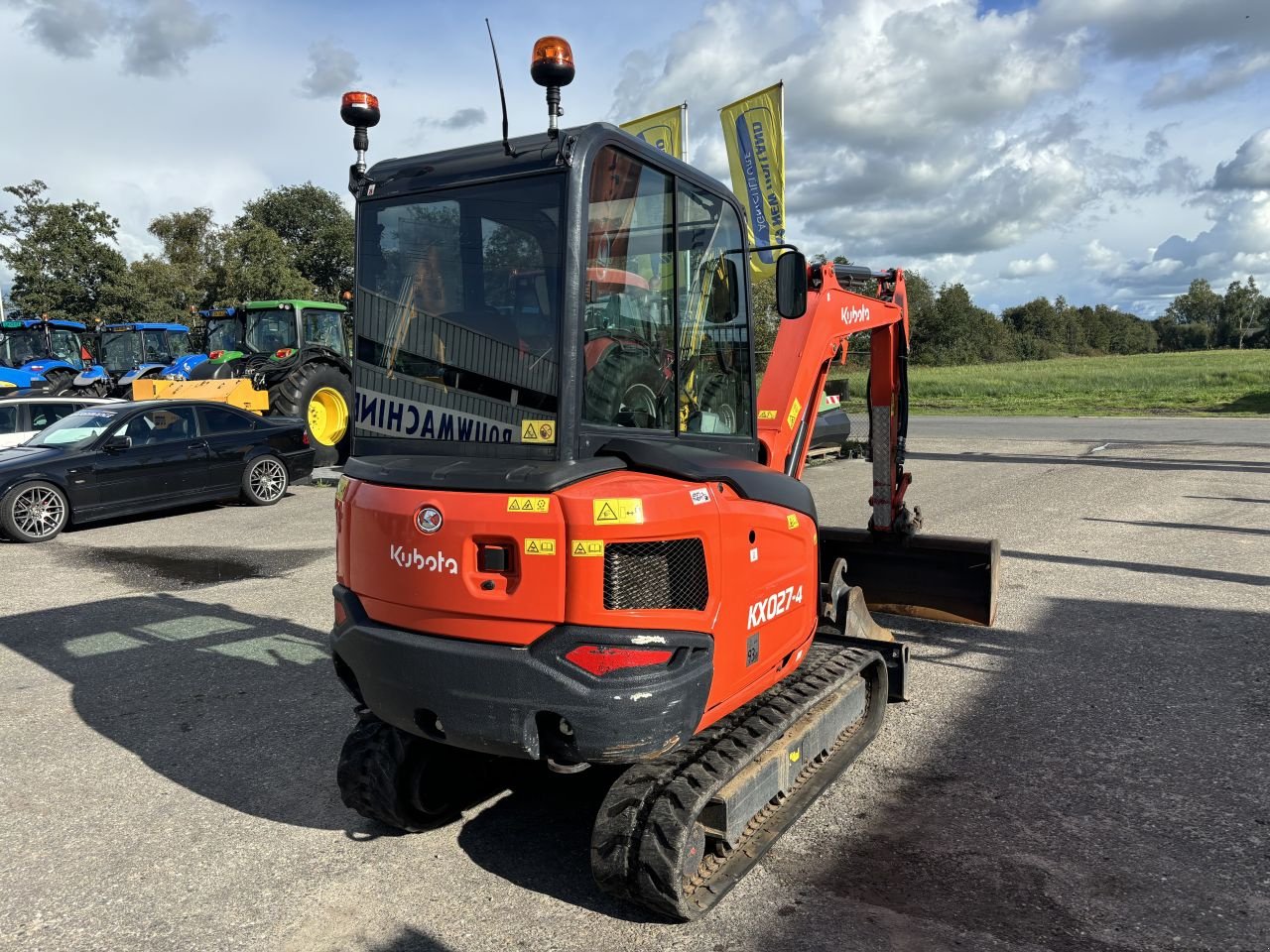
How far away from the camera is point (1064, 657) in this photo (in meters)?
6.10

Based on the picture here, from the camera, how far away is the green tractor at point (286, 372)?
15125 mm

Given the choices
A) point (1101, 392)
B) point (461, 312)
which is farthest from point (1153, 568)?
point (1101, 392)

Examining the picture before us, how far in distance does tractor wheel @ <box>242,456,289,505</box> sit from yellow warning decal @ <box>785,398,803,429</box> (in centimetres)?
959

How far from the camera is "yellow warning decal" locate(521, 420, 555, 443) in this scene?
3.20m

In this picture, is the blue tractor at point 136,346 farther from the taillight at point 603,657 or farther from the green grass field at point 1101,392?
the taillight at point 603,657

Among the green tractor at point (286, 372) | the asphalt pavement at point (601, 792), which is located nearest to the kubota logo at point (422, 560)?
the asphalt pavement at point (601, 792)

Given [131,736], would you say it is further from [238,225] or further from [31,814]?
[238,225]

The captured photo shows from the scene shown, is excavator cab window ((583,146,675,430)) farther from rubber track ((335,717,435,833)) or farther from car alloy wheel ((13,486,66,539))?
car alloy wheel ((13,486,66,539))

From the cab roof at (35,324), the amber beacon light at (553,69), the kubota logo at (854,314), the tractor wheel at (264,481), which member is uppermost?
the cab roof at (35,324)

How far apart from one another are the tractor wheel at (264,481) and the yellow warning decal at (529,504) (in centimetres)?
1077

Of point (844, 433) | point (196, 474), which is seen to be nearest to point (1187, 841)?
point (196, 474)

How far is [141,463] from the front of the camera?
1148 centimetres

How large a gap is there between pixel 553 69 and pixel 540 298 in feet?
2.59

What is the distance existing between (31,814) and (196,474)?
8.48 meters
